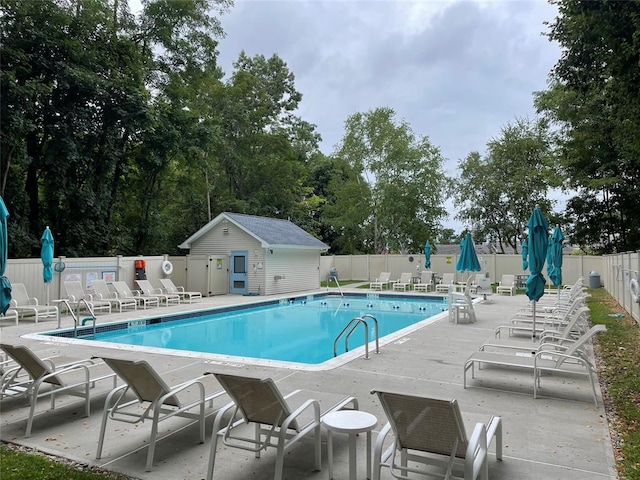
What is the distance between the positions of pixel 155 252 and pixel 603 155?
2283 cm

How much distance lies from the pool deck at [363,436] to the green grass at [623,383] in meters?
0.12

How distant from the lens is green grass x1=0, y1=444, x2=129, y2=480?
3117 millimetres

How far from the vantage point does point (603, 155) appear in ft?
69.2

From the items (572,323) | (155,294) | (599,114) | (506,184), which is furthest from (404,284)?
(506,184)

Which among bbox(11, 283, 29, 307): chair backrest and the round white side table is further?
bbox(11, 283, 29, 307): chair backrest

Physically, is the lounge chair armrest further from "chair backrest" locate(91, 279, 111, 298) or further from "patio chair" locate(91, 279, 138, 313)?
"chair backrest" locate(91, 279, 111, 298)

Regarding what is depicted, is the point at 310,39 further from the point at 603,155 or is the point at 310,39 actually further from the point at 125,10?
the point at 603,155

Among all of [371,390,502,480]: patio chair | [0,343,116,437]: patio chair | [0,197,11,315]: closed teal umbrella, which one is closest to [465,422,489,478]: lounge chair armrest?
[371,390,502,480]: patio chair

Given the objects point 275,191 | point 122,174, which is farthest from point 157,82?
point 275,191

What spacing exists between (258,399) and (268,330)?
9.07 meters

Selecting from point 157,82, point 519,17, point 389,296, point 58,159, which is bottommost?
point 389,296

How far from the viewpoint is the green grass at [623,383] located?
350cm

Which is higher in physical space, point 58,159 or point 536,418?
point 58,159

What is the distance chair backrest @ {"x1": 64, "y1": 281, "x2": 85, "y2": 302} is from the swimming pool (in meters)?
2.35
